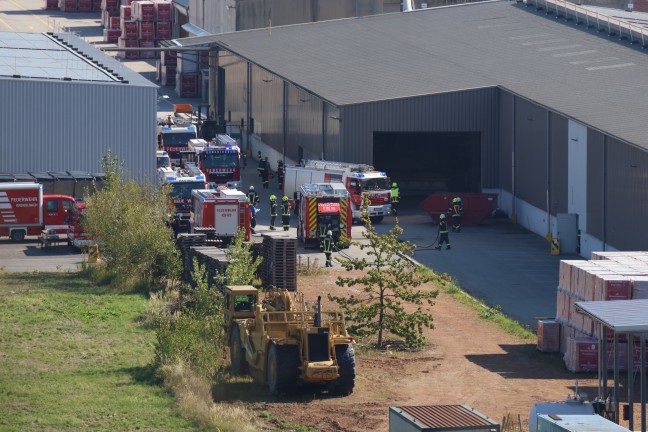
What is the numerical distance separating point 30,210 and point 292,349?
23.3 m

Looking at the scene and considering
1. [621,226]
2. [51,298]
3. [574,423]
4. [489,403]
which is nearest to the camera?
[574,423]

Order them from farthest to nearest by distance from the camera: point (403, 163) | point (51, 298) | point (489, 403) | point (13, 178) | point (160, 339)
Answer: point (403, 163) → point (13, 178) → point (51, 298) → point (160, 339) → point (489, 403)

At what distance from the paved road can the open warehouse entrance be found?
2941 millimetres

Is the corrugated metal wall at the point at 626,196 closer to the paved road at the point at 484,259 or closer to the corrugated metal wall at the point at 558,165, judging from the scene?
the paved road at the point at 484,259

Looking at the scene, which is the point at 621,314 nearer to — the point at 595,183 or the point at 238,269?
the point at 238,269

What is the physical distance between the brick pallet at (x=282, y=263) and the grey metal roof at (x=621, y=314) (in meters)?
16.0

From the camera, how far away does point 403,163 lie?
65.1 m

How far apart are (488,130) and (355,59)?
30.6 feet

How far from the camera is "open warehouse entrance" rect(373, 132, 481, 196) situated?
205 feet

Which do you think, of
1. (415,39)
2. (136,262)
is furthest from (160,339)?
(415,39)

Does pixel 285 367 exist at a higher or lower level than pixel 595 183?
lower

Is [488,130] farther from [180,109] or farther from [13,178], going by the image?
[180,109]

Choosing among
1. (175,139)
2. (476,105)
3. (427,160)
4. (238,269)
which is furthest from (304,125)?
(238,269)

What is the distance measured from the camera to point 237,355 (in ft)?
103
